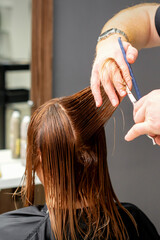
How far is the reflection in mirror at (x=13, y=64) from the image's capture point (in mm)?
2838

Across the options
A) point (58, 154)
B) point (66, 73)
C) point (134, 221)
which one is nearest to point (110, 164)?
point (66, 73)

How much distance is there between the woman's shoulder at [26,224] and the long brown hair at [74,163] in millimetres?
68

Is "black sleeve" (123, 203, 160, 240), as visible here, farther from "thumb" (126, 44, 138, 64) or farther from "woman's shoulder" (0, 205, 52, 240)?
"thumb" (126, 44, 138, 64)

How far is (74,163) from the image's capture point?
1.47 meters

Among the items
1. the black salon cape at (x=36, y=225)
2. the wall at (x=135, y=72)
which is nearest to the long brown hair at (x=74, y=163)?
the black salon cape at (x=36, y=225)

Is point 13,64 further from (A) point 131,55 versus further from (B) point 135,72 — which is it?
(A) point 131,55

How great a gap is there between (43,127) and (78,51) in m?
1.51

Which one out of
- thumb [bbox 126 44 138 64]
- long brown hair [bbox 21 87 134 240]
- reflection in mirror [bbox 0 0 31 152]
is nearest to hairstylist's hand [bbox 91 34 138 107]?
thumb [bbox 126 44 138 64]

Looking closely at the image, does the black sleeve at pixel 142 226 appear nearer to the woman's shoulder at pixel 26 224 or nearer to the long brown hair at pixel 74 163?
the long brown hair at pixel 74 163

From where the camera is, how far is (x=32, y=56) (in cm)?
298

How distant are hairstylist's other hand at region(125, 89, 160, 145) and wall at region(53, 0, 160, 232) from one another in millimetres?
1220

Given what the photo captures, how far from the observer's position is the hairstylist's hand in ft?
3.91

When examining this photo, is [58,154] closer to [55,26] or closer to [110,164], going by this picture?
[110,164]

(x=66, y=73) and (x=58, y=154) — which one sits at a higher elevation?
(x=66, y=73)
